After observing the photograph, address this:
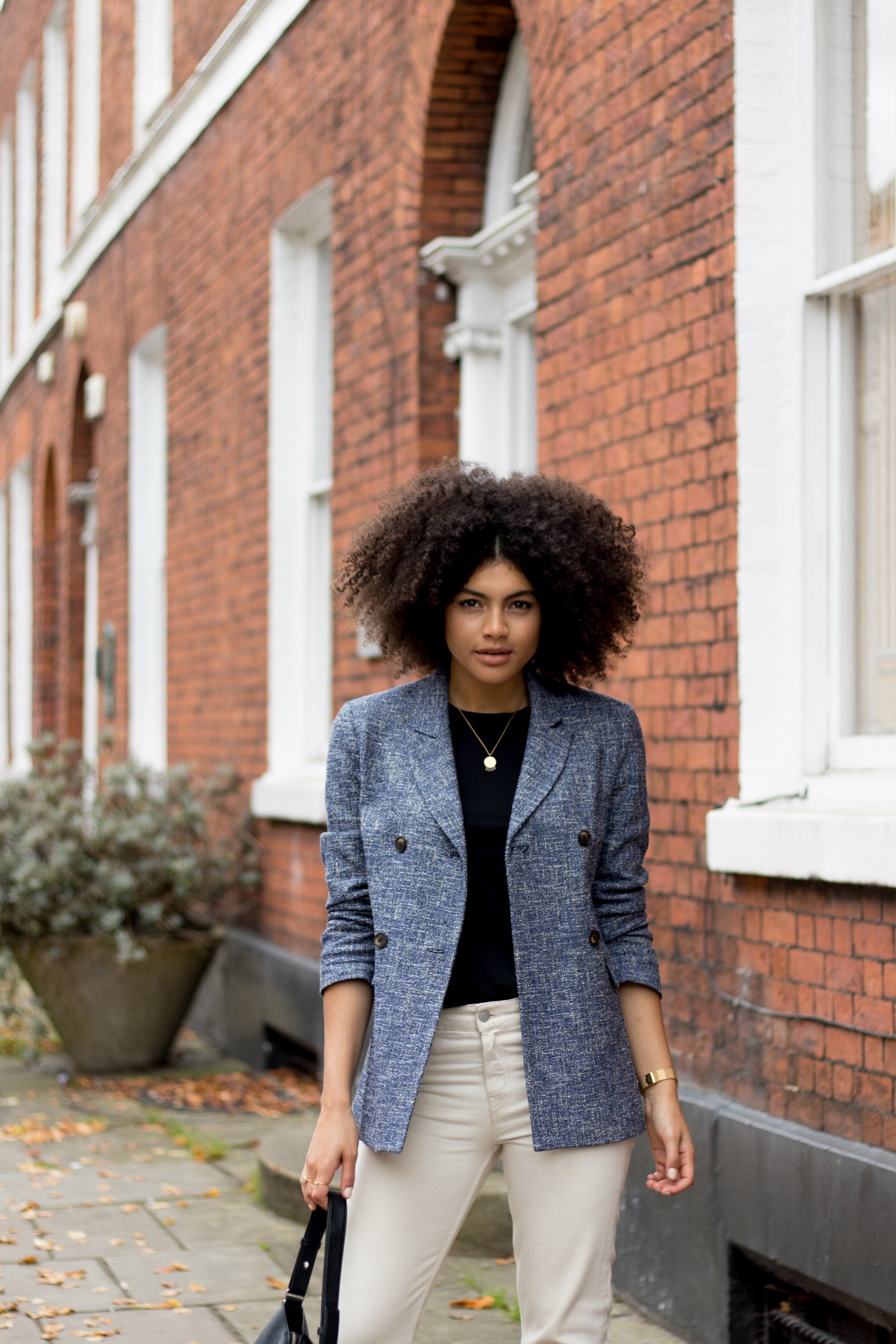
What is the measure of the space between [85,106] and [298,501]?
687 cm

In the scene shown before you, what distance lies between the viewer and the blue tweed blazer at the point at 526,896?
2758 mm

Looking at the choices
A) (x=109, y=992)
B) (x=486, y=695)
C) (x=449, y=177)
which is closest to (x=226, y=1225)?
(x=109, y=992)

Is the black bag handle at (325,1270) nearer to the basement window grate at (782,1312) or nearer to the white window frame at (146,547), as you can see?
the basement window grate at (782,1312)

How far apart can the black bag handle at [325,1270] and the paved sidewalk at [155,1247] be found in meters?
1.94

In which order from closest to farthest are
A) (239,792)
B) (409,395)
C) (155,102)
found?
(409,395), (239,792), (155,102)

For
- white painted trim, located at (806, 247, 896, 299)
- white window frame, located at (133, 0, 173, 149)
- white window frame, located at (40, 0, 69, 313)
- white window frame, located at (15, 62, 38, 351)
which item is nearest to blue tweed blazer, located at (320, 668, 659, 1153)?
white painted trim, located at (806, 247, 896, 299)

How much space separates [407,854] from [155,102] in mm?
9275

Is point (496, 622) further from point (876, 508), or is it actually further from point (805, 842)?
point (876, 508)

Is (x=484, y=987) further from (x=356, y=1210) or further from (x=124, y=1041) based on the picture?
(x=124, y=1041)

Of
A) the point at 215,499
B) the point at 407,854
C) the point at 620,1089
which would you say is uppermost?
the point at 215,499

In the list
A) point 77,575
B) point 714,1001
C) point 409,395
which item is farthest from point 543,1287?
point 77,575

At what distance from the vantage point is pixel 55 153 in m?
15.5

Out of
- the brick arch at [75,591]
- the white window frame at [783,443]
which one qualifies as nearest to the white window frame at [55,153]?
the brick arch at [75,591]

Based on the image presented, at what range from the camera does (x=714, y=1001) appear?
4.50 metres
